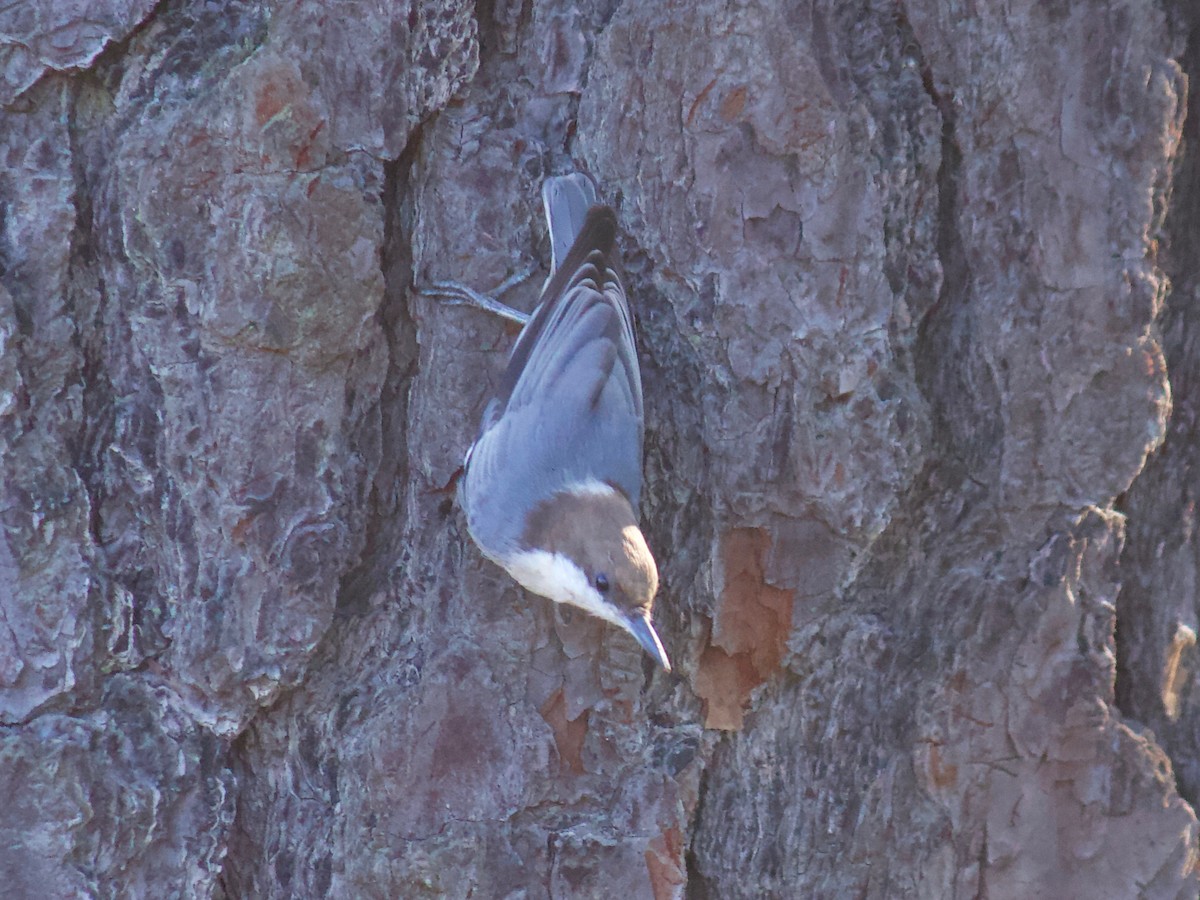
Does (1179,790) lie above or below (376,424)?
below

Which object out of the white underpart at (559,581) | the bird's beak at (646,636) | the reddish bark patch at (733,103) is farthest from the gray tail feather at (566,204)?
the bird's beak at (646,636)

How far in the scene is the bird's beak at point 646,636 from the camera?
1.90 m

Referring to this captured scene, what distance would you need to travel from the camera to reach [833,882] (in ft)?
6.31

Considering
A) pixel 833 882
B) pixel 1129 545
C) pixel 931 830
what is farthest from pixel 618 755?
pixel 1129 545

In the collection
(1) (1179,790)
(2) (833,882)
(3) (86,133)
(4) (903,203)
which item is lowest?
(2) (833,882)

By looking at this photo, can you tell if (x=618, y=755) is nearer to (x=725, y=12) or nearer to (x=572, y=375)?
(x=572, y=375)

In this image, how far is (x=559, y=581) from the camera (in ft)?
6.78

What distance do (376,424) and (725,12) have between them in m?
0.99

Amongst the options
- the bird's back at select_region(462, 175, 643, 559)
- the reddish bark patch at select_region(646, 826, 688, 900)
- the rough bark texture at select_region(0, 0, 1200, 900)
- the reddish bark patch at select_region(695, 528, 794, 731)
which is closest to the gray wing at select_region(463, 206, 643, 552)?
the bird's back at select_region(462, 175, 643, 559)

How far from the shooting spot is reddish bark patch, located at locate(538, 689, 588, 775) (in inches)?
78.0

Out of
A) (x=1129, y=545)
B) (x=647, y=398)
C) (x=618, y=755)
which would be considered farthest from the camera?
(x=647, y=398)

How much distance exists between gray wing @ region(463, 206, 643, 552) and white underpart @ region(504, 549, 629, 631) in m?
0.05

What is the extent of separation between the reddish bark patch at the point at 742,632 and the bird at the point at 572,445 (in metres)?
0.11

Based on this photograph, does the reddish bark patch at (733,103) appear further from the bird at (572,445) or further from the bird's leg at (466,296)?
the bird's leg at (466,296)
